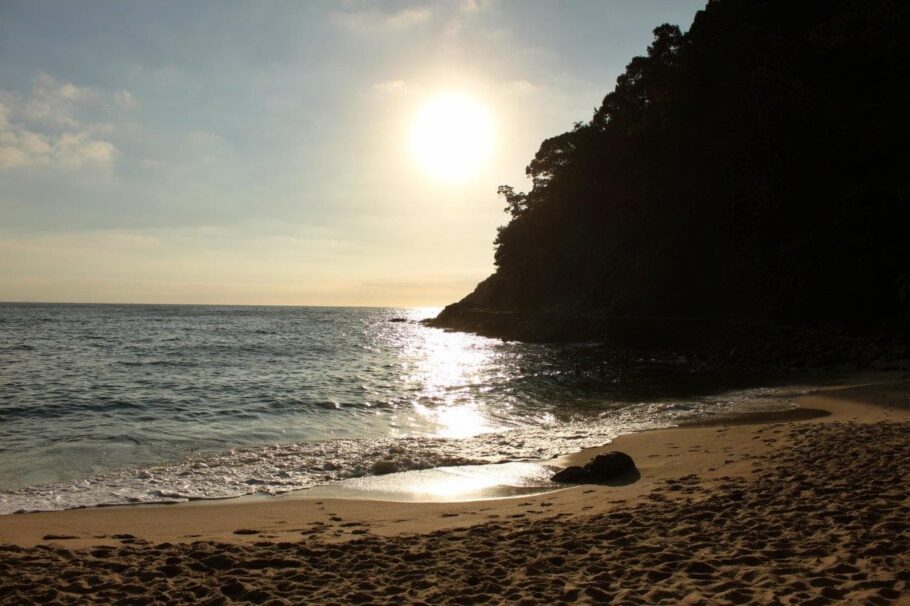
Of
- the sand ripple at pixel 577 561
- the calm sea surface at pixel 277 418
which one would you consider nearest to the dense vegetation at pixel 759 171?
the calm sea surface at pixel 277 418

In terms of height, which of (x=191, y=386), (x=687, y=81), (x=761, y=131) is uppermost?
(x=687, y=81)

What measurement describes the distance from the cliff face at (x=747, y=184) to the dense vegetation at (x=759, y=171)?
0.36ft

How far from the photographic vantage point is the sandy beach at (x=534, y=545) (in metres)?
4.87

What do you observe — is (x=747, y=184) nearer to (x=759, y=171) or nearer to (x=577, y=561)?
(x=759, y=171)

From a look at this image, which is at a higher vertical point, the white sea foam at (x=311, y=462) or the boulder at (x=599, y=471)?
the boulder at (x=599, y=471)

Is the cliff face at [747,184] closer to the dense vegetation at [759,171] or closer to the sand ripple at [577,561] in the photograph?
the dense vegetation at [759,171]

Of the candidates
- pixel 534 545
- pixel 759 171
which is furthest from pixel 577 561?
pixel 759 171

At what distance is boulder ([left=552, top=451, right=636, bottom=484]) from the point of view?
9.68 m

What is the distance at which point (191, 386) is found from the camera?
2214 centimetres

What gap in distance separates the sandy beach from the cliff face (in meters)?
22.3

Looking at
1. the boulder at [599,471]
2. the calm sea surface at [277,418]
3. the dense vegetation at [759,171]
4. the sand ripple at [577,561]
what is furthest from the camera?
the dense vegetation at [759,171]

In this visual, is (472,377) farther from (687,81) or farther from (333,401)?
(687,81)

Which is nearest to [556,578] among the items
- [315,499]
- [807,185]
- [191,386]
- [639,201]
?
[315,499]

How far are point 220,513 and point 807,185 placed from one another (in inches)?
1619
